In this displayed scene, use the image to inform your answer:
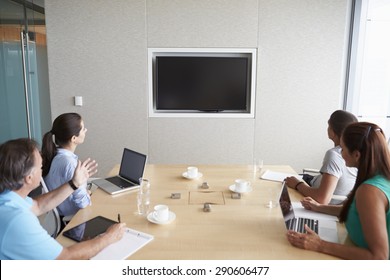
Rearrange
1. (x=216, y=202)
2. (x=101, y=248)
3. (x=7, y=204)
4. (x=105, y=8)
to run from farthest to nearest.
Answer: (x=105, y=8) → (x=216, y=202) → (x=101, y=248) → (x=7, y=204)

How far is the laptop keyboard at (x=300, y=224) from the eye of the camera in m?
1.74

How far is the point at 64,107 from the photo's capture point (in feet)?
14.0

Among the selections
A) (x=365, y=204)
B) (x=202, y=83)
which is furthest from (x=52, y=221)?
(x=202, y=83)

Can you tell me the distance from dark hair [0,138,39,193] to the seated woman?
1.72 meters

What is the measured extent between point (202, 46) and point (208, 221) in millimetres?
2776

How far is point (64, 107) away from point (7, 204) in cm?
314

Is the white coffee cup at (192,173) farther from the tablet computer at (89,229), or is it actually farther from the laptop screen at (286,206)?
the tablet computer at (89,229)

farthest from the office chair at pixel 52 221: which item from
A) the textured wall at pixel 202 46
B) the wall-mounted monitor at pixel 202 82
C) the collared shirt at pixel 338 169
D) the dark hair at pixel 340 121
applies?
the wall-mounted monitor at pixel 202 82

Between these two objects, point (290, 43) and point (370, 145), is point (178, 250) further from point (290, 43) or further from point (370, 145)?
point (290, 43)

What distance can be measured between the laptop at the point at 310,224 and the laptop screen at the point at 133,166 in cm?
105

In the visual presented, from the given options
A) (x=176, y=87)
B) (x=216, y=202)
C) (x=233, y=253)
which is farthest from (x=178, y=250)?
(x=176, y=87)

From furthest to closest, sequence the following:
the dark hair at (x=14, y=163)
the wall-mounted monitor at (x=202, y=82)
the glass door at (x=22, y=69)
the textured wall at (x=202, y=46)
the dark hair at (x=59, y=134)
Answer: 1. the glass door at (x=22, y=69)
2. the wall-mounted monitor at (x=202, y=82)
3. the textured wall at (x=202, y=46)
4. the dark hair at (x=59, y=134)
5. the dark hair at (x=14, y=163)

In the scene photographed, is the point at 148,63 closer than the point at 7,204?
No
